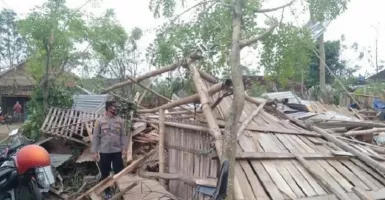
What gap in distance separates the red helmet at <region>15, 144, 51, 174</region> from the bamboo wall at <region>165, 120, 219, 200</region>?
2.31 meters

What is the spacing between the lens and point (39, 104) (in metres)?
10.9

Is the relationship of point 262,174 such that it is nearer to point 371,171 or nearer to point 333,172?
point 333,172

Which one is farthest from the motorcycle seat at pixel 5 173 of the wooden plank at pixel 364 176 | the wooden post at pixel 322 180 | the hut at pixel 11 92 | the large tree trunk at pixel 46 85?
the hut at pixel 11 92

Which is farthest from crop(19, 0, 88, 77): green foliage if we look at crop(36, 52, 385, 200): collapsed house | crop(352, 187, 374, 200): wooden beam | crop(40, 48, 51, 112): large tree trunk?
crop(352, 187, 374, 200): wooden beam

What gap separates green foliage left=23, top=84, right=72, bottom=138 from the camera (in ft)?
33.8

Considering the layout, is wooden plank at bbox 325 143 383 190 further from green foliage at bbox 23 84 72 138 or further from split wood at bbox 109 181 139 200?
green foliage at bbox 23 84 72 138

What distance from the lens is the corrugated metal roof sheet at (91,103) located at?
33.1 ft

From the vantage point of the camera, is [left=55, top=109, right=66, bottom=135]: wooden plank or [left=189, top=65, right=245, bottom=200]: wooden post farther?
[left=55, top=109, right=66, bottom=135]: wooden plank

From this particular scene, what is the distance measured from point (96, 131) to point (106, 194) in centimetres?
114

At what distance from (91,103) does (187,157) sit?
19.1 ft

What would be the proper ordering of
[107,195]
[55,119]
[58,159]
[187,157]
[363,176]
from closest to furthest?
[363,176] → [187,157] → [107,195] → [58,159] → [55,119]

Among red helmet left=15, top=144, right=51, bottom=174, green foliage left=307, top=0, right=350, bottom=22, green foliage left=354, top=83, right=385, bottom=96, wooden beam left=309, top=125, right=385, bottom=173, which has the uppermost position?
green foliage left=307, top=0, right=350, bottom=22

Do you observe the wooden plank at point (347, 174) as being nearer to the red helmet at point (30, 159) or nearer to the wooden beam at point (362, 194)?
the wooden beam at point (362, 194)

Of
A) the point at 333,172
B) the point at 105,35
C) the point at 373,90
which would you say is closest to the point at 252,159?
the point at 333,172
